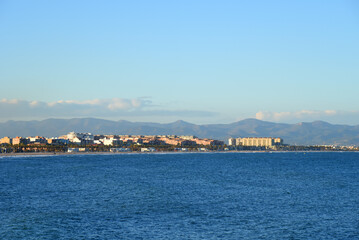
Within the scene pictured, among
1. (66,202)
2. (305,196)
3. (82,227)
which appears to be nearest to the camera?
(82,227)

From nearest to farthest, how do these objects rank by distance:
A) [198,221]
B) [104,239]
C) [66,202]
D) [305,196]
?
[104,239]
[198,221]
[66,202]
[305,196]

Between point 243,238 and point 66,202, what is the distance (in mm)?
26705

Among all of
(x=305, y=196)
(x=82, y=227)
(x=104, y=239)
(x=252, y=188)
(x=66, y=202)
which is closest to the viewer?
(x=104, y=239)

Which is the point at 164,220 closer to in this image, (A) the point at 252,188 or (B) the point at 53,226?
(B) the point at 53,226

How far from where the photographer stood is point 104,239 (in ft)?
128

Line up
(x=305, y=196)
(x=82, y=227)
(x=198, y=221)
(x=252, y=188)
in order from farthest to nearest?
1. (x=252, y=188)
2. (x=305, y=196)
3. (x=198, y=221)
4. (x=82, y=227)

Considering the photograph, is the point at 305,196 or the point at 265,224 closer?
the point at 265,224

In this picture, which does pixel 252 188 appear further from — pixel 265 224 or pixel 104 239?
pixel 104 239

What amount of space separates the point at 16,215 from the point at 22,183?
35.2 m

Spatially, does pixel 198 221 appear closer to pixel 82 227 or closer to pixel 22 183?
pixel 82 227

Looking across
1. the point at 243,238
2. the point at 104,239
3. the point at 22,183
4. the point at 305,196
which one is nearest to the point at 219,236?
the point at 243,238

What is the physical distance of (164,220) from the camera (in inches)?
1865

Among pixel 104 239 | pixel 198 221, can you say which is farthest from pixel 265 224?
pixel 104 239

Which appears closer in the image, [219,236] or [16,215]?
[219,236]
